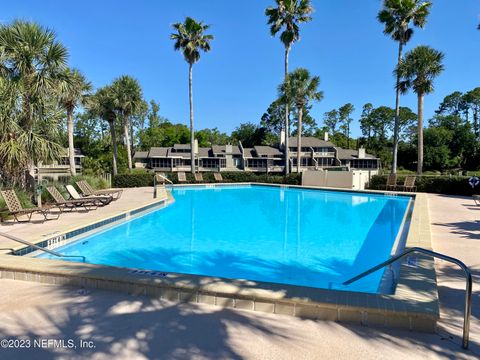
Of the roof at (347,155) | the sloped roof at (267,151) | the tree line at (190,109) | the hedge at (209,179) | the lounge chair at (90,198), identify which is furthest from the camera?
the sloped roof at (267,151)

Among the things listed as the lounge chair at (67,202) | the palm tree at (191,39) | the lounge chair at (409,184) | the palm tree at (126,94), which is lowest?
the lounge chair at (67,202)

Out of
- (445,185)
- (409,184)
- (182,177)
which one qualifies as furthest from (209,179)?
(445,185)

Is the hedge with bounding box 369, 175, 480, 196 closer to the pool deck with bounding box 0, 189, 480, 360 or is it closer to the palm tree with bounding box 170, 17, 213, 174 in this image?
the pool deck with bounding box 0, 189, 480, 360

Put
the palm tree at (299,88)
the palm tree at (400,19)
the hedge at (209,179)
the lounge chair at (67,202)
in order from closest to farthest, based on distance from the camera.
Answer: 1. the lounge chair at (67,202)
2. the palm tree at (400,19)
3. the hedge at (209,179)
4. the palm tree at (299,88)

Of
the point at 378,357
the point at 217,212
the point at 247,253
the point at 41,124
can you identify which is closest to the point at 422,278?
the point at 378,357

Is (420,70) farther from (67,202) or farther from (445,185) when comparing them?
(67,202)

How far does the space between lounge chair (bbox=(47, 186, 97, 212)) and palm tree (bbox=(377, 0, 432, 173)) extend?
20.9m

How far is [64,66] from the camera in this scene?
11.9 meters

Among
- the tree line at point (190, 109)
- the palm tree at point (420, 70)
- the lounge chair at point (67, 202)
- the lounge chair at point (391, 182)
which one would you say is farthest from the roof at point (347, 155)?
the lounge chair at point (67, 202)

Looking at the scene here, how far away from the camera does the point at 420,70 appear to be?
2180 centimetres

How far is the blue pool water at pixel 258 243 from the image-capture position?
6535 millimetres

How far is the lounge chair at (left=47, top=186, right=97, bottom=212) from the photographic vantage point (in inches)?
423

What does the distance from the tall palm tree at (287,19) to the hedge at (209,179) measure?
1.12m

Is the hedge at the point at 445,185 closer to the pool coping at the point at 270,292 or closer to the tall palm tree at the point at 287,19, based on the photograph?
the tall palm tree at the point at 287,19
